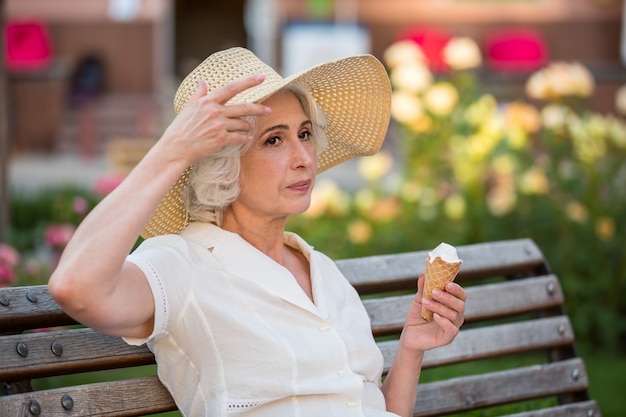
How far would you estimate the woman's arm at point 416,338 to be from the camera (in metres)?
2.40

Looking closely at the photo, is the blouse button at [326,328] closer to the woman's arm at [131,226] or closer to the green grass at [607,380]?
the woman's arm at [131,226]

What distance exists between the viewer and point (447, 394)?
2.96m

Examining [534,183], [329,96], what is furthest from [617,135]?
[329,96]

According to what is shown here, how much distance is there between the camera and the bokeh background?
210 inches

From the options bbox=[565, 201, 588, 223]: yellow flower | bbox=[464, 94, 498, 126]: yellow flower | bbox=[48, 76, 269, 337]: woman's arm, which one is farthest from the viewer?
bbox=[464, 94, 498, 126]: yellow flower

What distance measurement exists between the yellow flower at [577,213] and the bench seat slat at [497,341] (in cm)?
204

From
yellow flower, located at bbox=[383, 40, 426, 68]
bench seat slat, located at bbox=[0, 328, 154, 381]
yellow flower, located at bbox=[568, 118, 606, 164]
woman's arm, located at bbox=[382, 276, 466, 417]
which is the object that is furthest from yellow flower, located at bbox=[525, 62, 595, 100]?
bench seat slat, located at bbox=[0, 328, 154, 381]

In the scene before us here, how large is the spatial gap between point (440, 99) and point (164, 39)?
29.1ft

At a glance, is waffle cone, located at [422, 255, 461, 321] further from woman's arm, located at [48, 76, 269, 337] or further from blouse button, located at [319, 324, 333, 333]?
woman's arm, located at [48, 76, 269, 337]

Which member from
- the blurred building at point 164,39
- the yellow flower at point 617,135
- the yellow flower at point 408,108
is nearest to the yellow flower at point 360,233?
the yellow flower at point 408,108

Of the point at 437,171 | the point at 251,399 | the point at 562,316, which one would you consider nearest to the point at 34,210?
the point at 437,171

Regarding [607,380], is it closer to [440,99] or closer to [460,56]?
[440,99]

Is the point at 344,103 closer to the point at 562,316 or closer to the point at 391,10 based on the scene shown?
the point at 562,316

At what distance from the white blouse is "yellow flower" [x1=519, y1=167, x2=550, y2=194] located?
10.3 feet
